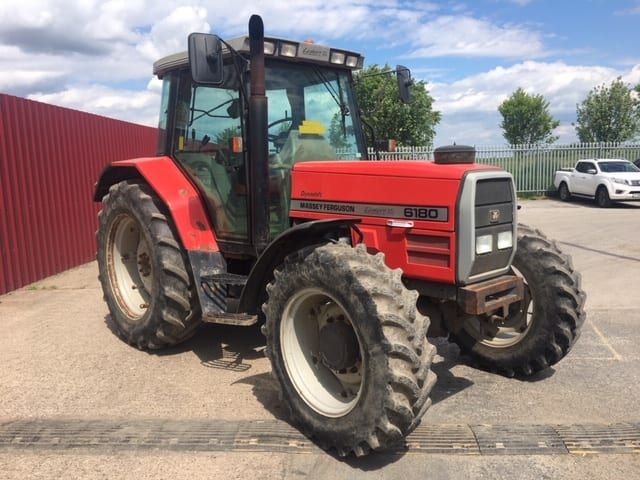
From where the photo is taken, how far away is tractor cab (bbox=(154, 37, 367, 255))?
Answer: 13.9ft

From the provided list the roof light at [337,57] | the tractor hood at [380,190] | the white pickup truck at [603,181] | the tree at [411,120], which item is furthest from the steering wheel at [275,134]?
the white pickup truck at [603,181]

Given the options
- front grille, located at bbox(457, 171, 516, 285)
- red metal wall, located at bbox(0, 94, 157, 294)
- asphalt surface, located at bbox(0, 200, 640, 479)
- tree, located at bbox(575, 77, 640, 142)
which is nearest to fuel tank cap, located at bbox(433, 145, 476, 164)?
front grille, located at bbox(457, 171, 516, 285)

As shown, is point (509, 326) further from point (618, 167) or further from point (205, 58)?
point (618, 167)

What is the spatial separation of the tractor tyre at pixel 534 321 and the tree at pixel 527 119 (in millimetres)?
39671

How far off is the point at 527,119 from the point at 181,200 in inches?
1626

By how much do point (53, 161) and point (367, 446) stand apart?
24.1 ft

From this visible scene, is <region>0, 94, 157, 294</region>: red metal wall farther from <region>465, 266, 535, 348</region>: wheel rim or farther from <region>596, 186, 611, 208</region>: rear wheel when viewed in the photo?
<region>596, 186, 611, 208</region>: rear wheel

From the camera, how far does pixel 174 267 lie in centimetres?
454

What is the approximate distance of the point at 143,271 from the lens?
5.24 metres

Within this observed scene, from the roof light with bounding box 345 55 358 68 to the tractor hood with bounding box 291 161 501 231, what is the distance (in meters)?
1.13

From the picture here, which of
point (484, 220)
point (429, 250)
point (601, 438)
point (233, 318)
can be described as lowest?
point (601, 438)

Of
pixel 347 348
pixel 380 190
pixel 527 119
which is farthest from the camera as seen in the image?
pixel 527 119

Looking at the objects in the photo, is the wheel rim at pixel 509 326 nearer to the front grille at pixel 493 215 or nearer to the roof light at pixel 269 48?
the front grille at pixel 493 215

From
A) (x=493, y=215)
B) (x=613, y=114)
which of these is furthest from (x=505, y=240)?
(x=613, y=114)
